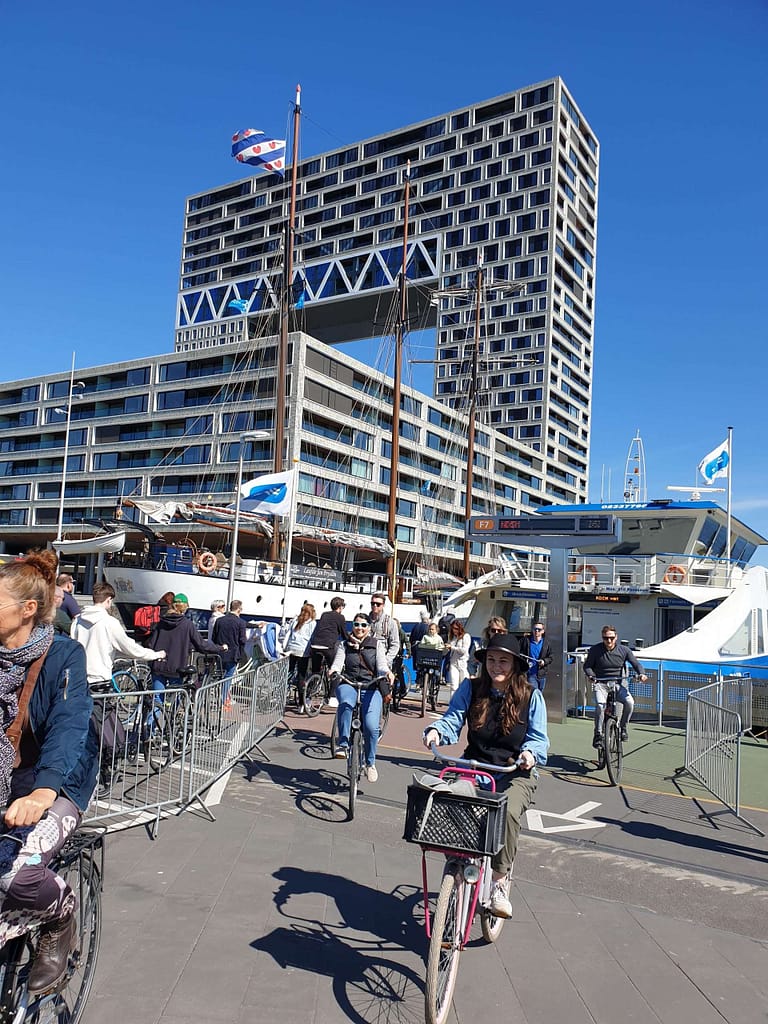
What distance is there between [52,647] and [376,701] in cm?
505

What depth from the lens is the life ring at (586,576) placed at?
23.3m

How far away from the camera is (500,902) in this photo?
4.10m

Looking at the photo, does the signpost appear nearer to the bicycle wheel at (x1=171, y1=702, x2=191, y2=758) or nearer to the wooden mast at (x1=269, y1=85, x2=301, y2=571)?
the bicycle wheel at (x1=171, y1=702, x2=191, y2=758)

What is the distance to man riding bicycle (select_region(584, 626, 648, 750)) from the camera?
8992 mm

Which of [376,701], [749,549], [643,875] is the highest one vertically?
[749,549]

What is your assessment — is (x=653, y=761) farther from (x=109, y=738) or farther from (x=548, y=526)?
(x=109, y=738)

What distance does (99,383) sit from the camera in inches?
2618

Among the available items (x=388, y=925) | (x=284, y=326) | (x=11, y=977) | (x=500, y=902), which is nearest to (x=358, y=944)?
(x=388, y=925)

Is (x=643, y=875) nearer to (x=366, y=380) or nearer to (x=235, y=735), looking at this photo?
(x=235, y=735)

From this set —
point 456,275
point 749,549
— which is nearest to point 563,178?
point 456,275

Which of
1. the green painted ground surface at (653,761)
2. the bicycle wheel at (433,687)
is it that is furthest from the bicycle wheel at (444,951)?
the bicycle wheel at (433,687)

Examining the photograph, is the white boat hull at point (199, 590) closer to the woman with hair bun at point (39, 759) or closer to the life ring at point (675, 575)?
the life ring at point (675, 575)

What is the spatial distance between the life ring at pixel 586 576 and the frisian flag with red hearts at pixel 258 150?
21476 millimetres

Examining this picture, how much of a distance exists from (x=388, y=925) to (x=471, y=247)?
94.1 meters
